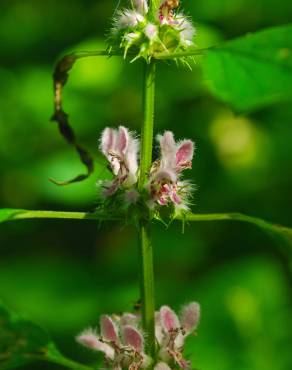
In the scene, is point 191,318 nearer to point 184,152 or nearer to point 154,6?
point 184,152

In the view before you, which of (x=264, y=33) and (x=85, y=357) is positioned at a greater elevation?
(x=85, y=357)

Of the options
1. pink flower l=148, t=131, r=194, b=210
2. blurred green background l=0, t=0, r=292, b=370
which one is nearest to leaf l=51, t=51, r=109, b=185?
pink flower l=148, t=131, r=194, b=210

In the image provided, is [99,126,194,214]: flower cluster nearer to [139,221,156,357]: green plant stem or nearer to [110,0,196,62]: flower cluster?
[139,221,156,357]: green plant stem

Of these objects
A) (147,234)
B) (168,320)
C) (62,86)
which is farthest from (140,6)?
(168,320)

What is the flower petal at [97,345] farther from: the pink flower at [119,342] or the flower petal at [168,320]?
the flower petal at [168,320]

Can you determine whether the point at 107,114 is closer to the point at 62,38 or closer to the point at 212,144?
the point at 212,144

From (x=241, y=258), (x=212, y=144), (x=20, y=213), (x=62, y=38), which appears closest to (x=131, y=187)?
(x=20, y=213)
